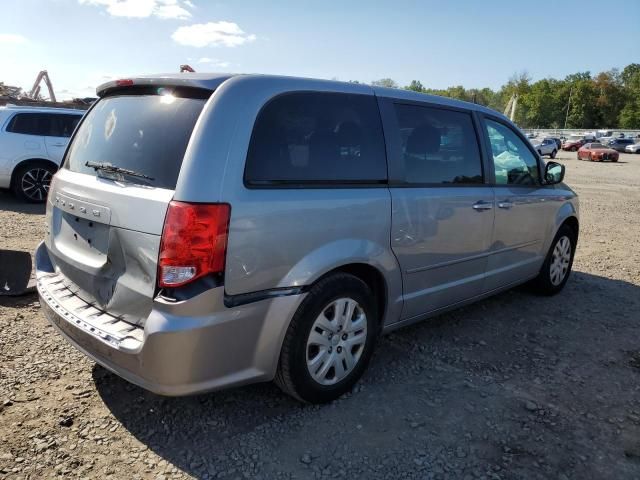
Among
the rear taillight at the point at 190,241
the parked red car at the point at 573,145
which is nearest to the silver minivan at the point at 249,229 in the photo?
the rear taillight at the point at 190,241

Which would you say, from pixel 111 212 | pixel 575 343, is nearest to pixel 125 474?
pixel 111 212

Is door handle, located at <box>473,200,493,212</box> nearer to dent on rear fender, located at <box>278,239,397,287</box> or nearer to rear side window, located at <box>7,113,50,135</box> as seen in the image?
dent on rear fender, located at <box>278,239,397,287</box>

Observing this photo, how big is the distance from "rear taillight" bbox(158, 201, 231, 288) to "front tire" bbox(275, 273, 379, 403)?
62 cm

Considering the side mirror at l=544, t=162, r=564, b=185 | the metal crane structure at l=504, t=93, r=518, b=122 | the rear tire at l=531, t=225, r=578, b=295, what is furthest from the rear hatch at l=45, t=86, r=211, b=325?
the metal crane structure at l=504, t=93, r=518, b=122

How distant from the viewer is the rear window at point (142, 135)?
2.41m

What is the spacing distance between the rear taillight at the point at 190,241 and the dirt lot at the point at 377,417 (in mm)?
942

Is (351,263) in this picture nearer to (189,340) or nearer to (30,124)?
(189,340)

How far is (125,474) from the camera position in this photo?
2.35m

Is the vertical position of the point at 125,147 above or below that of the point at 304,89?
below

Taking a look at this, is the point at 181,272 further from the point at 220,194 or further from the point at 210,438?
the point at 210,438

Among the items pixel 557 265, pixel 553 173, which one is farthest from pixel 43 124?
pixel 557 265

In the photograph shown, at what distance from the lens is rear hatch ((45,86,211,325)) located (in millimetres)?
2365

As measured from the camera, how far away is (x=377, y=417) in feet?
9.40

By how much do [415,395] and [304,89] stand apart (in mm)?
A: 1937
